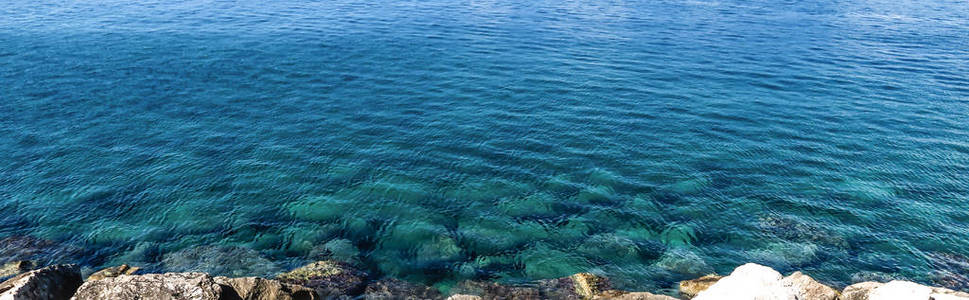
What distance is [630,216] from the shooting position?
77.7ft

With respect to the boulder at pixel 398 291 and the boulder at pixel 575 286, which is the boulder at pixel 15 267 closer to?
the boulder at pixel 398 291

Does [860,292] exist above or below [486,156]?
above

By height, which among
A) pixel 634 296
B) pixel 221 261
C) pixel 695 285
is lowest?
pixel 221 261

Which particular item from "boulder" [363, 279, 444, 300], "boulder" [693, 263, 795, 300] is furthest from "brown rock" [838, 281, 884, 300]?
"boulder" [363, 279, 444, 300]

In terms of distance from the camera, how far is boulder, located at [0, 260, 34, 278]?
18817mm

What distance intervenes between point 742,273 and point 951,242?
12.5m

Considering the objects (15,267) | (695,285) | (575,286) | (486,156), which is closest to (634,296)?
(575,286)

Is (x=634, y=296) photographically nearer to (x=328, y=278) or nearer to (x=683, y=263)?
(x=683, y=263)

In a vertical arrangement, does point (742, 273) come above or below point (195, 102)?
above

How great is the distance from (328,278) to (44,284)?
26.3 ft

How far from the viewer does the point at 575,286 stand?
761 inches

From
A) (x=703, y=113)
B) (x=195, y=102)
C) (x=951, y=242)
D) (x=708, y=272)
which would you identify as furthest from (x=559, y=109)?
(x=195, y=102)

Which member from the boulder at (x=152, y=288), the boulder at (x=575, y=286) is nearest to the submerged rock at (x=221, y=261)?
the boulder at (x=152, y=288)

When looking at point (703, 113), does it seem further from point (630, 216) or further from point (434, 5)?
point (434, 5)
